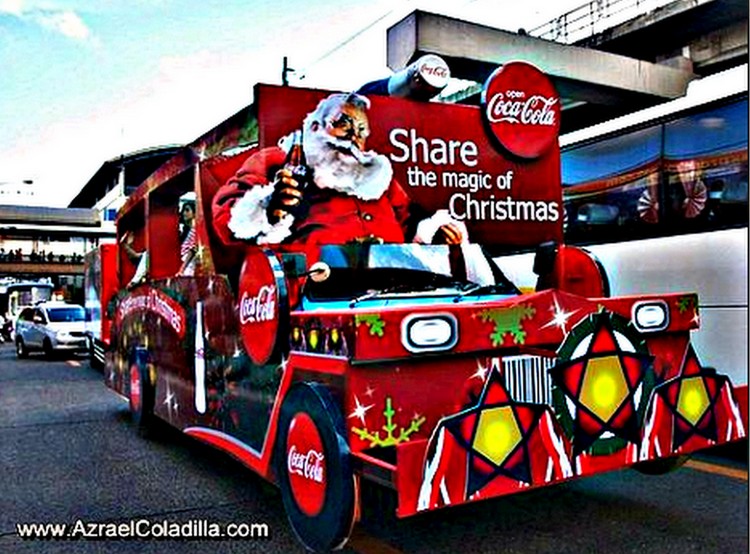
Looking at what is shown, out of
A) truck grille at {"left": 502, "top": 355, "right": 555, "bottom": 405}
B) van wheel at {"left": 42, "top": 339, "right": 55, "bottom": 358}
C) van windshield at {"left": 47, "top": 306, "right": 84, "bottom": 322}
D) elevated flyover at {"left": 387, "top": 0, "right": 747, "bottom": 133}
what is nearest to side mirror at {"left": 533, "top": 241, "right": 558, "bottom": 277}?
truck grille at {"left": 502, "top": 355, "right": 555, "bottom": 405}

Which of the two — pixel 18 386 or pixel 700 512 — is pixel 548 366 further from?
pixel 18 386

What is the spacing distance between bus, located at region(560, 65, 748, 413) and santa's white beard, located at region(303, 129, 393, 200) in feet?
8.14

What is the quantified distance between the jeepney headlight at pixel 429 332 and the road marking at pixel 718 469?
3.26 metres

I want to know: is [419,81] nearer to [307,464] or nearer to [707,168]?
[707,168]

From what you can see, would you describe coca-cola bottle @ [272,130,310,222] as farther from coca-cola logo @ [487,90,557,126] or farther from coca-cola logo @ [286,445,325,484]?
coca-cola logo @ [286,445,325,484]

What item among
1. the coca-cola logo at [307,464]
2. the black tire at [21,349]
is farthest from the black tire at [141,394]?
the black tire at [21,349]

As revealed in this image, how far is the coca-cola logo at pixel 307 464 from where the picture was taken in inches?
156

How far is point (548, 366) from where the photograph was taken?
3953 mm

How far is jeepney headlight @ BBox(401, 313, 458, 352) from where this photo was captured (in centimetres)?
371

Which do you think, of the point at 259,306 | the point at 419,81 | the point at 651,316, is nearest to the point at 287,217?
the point at 259,306

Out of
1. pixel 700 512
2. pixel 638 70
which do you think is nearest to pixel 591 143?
pixel 700 512

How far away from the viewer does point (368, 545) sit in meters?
4.47

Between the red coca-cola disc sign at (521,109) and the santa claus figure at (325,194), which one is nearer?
the santa claus figure at (325,194)

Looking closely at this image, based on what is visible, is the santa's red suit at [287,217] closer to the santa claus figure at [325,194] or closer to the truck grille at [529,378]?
the santa claus figure at [325,194]
